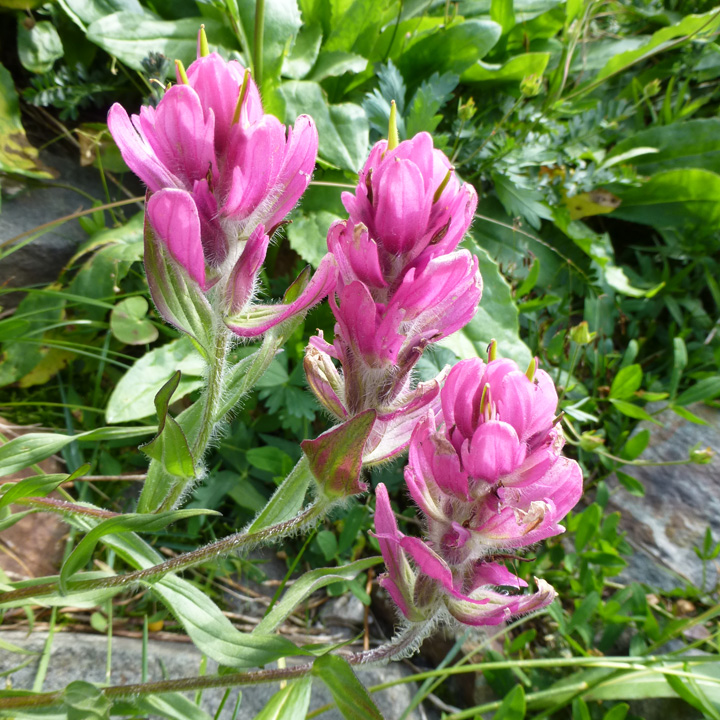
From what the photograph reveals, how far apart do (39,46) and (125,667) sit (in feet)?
7.85

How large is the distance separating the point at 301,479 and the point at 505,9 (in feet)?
7.74

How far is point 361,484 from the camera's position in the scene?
1.08 metres

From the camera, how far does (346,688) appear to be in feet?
3.56

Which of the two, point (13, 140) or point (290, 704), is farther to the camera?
point (13, 140)

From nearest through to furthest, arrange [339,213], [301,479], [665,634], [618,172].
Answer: [301,479] < [665,634] < [339,213] < [618,172]

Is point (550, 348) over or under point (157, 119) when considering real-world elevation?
under

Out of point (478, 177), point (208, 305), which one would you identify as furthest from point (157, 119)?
point (478, 177)

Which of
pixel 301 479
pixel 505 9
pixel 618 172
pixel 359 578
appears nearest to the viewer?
pixel 301 479

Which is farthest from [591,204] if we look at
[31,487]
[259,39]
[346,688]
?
[31,487]

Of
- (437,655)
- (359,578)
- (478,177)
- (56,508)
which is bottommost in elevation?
(437,655)

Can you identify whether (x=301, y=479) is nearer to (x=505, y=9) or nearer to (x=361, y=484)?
(x=361, y=484)

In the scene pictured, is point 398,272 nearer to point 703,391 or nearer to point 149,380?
point 149,380

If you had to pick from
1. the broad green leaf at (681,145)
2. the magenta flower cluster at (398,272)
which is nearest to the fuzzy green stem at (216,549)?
the magenta flower cluster at (398,272)

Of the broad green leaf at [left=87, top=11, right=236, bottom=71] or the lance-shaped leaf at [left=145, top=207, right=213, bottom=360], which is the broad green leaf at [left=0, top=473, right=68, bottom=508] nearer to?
the lance-shaped leaf at [left=145, top=207, right=213, bottom=360]
